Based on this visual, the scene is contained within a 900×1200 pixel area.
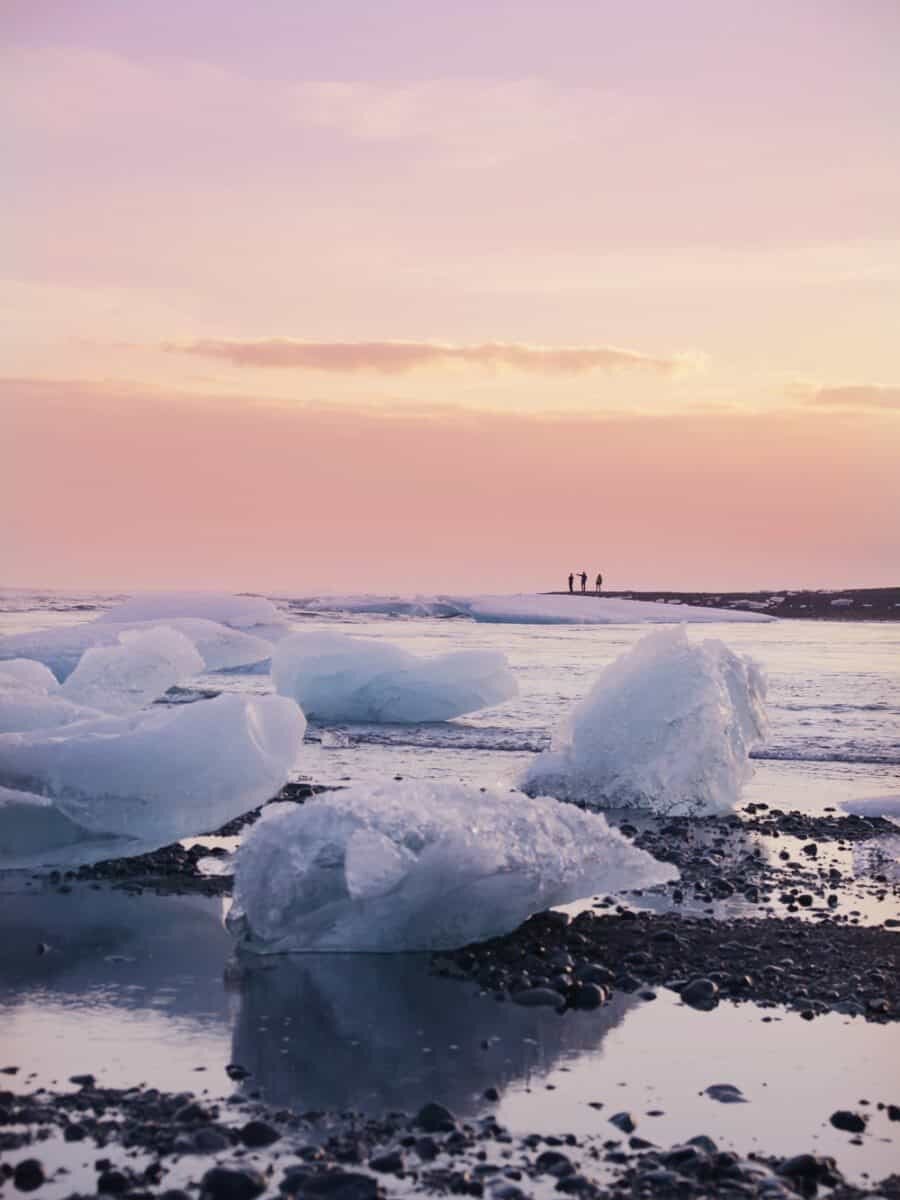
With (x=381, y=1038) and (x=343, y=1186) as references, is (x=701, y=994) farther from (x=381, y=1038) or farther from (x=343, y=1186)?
(x=343, y=1186)

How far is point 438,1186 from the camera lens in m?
3.43

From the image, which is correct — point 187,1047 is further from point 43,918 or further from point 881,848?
point 881,848

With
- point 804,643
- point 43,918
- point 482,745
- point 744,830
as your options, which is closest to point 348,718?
point 482,745

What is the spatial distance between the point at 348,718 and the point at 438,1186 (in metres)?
11.9

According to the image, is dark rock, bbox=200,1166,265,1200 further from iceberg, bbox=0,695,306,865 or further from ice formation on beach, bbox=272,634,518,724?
ice formation on beach, bbox=272,634,518,724

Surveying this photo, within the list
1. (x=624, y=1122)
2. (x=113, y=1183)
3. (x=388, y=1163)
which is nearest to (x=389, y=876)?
(x=624, y=1122)

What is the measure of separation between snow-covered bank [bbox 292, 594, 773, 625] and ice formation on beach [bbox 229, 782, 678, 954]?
97.8 ft

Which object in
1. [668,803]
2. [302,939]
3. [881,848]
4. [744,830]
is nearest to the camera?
[302,939]

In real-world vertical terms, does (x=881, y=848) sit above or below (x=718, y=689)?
below

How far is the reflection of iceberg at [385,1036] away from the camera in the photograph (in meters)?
4.12

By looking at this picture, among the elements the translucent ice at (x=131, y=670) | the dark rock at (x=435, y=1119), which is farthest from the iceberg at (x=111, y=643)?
the dark rock at (x=435, y=1119)

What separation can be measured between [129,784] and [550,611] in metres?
33.2

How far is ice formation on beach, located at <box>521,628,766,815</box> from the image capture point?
31.6 feet

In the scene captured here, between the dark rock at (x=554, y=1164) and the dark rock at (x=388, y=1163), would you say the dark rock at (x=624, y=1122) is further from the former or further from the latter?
the dark rock at (x=388, y=1163)
